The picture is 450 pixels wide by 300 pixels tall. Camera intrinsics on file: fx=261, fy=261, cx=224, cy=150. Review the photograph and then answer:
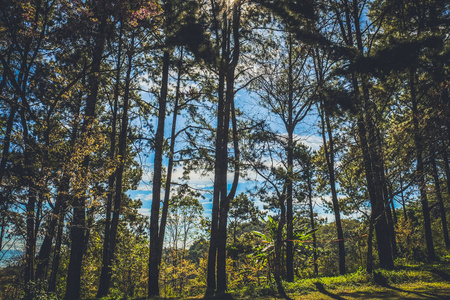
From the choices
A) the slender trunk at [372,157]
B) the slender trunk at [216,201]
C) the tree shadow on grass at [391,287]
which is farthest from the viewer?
the slender trunk at [216,201]

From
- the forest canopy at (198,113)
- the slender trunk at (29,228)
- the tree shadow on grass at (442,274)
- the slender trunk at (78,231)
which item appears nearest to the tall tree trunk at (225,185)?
the forest canopy at (198,113)

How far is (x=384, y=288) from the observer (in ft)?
21.2

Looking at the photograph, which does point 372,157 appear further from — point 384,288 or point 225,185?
point 225,185

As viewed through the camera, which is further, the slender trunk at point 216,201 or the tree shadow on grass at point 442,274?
the slender trunk at point 216,201

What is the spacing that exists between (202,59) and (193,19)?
1530mm

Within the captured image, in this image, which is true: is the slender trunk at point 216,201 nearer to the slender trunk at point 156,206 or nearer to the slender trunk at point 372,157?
the slender trunk at point 156,206

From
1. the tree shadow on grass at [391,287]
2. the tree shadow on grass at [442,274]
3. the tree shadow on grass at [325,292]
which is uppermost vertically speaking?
the tree shadow on grass at [442,274]

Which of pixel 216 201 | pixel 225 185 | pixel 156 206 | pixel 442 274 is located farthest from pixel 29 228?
pixel 442 274

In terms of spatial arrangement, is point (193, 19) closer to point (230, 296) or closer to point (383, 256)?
point (230, 296)

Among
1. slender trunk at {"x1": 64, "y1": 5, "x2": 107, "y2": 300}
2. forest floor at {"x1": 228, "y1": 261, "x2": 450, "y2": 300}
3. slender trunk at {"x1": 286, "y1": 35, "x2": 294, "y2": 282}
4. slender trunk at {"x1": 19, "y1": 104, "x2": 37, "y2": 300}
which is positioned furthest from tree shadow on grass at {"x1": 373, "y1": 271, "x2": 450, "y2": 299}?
slender trunk at {"x1": 64, "y1": 5, "x2": 107, "y2": 300}

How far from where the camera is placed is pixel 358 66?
6.26 metres

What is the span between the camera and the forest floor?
5562 millimetres

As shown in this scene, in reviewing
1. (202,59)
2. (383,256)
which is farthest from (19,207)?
(383,256)

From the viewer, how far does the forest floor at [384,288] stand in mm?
5562
